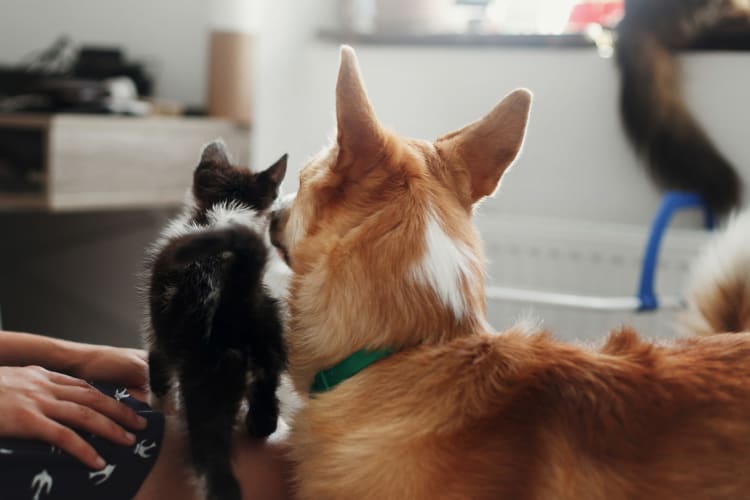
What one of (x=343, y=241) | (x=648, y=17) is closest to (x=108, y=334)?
(x=648, y=17)

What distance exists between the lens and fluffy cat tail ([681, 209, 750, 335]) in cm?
128

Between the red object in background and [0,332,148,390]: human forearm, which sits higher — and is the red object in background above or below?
above

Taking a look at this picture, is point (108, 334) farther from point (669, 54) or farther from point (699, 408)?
point (699, 408)

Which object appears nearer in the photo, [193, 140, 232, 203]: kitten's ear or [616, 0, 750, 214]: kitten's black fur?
[193, 140, 232, 203]: kitten's ear

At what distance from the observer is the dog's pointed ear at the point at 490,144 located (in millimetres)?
1070

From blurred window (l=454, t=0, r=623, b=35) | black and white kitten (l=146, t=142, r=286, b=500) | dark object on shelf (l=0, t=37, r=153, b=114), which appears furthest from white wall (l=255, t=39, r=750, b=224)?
black and white kitten (l=146, t=142, r=286, b=500)

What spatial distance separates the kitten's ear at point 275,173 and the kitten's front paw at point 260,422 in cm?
43

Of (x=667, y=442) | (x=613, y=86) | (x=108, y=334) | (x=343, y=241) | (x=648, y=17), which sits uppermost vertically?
(x=648, y=17)

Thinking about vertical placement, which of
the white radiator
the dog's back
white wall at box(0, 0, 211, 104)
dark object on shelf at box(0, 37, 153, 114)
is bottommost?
the white radiator

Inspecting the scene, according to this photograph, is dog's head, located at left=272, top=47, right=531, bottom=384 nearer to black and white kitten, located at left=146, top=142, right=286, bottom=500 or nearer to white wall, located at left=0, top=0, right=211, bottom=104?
black and white kitten, located at left=146, top=142, right=286, bottom=500

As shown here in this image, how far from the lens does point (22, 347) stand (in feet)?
4.09

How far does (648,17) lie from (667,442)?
1572 millimetres

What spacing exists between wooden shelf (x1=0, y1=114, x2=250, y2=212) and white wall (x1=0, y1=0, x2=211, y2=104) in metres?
0.38

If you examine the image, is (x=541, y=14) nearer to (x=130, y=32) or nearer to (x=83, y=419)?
(x=130, y=32)
